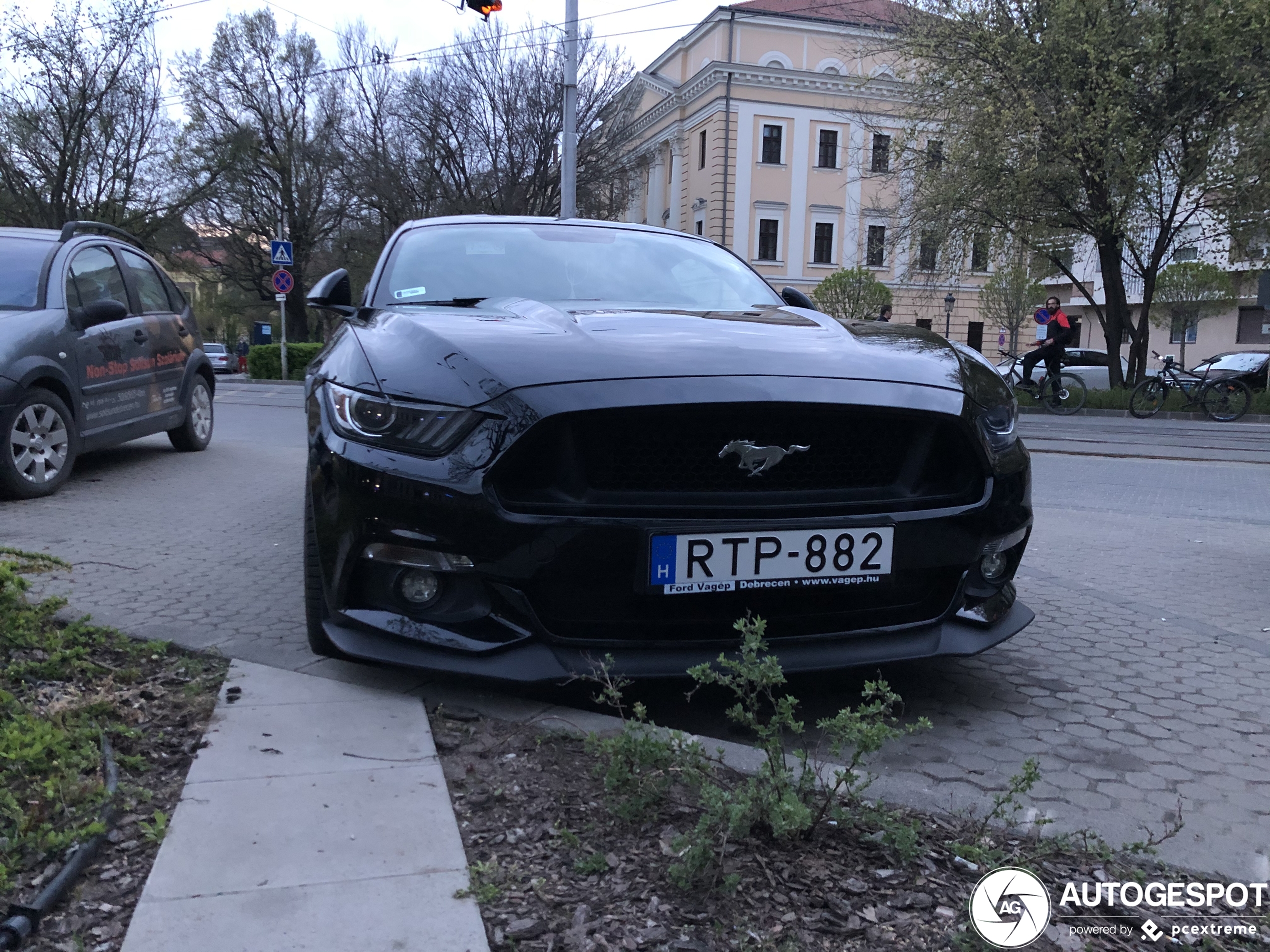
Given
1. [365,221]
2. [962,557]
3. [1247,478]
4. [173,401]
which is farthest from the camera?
[365,221]

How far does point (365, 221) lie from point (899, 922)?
139 feet

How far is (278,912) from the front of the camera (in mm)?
1837

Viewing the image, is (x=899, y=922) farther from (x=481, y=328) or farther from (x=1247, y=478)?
(x=1247, y=478)

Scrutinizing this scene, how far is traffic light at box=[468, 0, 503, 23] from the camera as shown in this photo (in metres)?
15.9

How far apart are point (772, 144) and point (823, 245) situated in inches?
205

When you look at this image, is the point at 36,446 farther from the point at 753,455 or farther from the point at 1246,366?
the point at 1246,366

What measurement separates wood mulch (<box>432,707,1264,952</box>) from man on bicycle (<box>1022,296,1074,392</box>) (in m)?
18.6

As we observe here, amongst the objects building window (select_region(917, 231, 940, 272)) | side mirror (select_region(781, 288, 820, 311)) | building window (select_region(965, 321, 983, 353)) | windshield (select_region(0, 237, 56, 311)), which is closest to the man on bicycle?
building window (select_region(917, 231, 940, 272))

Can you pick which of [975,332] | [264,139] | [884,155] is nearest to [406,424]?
[884,155]

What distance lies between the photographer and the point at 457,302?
147 inches

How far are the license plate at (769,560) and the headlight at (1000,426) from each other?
1.49 feet

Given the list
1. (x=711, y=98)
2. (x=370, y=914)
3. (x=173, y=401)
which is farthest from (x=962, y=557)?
(x=711, y=98)

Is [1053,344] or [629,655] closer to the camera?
[629,655]

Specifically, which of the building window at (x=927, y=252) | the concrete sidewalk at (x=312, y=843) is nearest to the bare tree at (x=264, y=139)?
the building window at (x=927, y=252)
